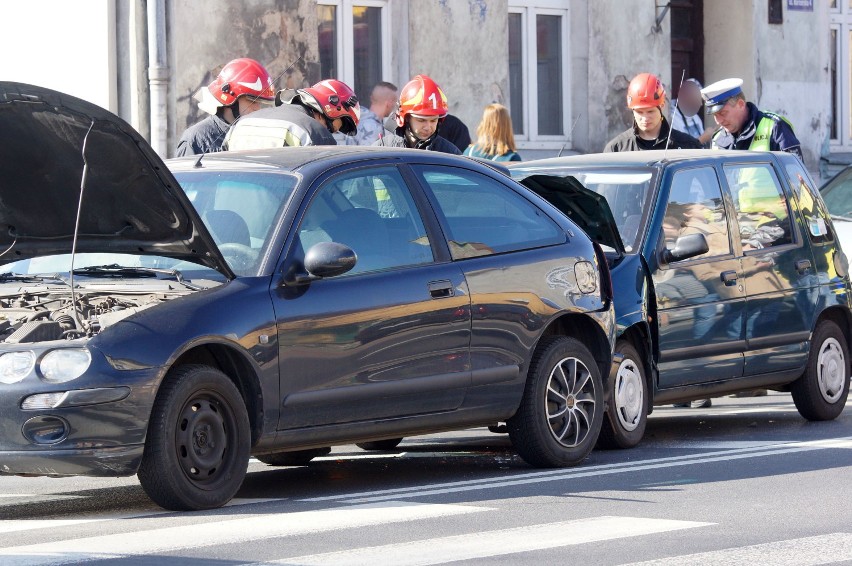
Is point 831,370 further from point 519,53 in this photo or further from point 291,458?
point 519,53

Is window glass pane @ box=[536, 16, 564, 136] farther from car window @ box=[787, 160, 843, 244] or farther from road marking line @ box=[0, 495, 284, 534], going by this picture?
road marking line @ box=[0, 495, 284, 534]

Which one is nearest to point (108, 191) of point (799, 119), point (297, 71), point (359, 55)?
point (297, 71)

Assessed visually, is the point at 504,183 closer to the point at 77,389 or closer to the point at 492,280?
the point at 492,280

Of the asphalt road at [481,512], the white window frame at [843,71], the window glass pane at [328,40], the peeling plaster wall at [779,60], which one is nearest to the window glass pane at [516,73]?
the window glass pane at [328,40]

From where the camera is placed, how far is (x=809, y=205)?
37.9ft

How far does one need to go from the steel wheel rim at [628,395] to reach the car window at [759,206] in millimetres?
1375

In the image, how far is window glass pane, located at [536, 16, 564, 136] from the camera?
69.1 ft

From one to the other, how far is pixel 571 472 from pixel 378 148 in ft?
5.94

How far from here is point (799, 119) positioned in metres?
23.4

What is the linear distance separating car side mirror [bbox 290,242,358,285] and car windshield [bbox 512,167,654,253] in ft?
8.83

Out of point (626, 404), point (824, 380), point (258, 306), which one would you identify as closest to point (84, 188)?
point (258, 306)

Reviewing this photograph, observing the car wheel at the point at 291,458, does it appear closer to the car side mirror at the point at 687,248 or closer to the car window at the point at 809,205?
the car side mirror at the point at 687,248

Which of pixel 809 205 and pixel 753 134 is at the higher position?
pixel 753 134

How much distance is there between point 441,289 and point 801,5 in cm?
1600
